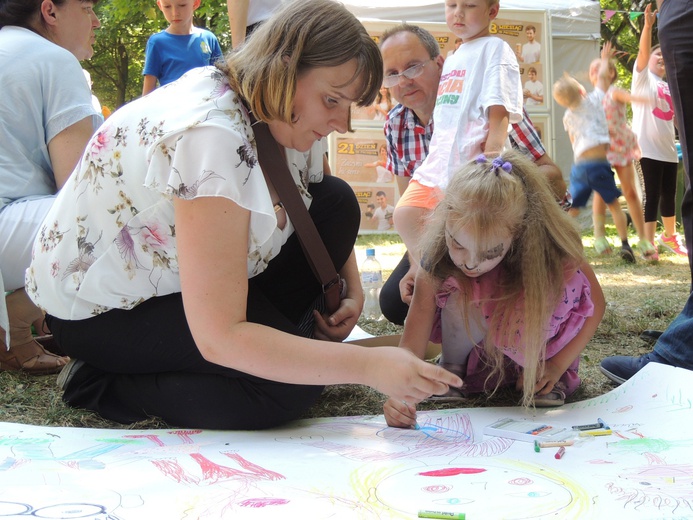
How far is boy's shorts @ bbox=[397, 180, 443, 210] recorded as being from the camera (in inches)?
102

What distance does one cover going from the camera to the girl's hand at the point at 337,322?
6.42 ft

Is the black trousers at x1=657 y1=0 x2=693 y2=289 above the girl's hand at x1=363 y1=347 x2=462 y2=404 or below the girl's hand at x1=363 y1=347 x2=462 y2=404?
above

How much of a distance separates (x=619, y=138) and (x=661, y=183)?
0.43 metres

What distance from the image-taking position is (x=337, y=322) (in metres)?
1.96

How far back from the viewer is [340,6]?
1.54m

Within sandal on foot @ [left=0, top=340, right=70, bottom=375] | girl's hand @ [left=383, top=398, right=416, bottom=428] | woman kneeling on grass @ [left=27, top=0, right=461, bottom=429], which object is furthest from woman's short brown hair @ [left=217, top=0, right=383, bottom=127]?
sandal on foot @ [left=0, top=340, right=70, bottom=375]

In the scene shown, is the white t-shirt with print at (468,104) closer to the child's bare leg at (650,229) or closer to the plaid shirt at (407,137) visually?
the plaid shirt at (407,137)

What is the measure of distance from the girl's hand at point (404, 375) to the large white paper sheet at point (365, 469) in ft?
0.50

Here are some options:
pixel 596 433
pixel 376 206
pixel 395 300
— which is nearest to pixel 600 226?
pixel 376 206

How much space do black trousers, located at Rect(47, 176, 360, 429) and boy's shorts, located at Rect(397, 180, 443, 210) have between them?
35.6 inches

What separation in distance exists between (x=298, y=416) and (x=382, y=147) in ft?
16.8

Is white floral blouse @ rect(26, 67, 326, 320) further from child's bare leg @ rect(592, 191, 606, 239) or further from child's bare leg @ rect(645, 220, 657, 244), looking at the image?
child's bare leg @ rect(592, 191, 606, 239)

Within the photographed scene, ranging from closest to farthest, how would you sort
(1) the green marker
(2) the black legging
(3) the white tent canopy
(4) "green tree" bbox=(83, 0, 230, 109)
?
(1) the green marker < (2) the black legging < (3) the white tent canopy < (4) "green tree" bbox=(83, 0, 230, 109)

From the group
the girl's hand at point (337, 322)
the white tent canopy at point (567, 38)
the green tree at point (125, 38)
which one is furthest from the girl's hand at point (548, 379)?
the green tree at point (125, 38)
